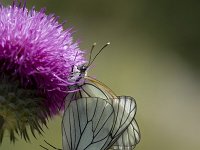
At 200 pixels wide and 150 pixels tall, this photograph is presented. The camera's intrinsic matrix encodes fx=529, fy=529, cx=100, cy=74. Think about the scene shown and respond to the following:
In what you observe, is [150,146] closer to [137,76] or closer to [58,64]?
[137,76]

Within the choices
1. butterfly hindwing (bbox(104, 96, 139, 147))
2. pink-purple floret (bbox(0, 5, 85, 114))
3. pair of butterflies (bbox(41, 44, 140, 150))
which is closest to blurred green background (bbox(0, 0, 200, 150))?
pink-purple floret (bbox(0, 5, 85, 114))

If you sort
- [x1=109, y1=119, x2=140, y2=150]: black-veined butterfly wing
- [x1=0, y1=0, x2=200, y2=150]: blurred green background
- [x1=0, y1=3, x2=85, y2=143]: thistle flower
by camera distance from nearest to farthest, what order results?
[x1=0, y1=3, x2=85, y2=143]: thistle flower, [x1=109, y1=119, x2=140, y2=150]: black-veined butterfly wing, [x1=0, y1=0, x2=200, y2=150]: blurred green background

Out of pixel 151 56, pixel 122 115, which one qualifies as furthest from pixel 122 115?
pixel 151 56

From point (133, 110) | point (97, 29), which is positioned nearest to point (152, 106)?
point (97, 29)

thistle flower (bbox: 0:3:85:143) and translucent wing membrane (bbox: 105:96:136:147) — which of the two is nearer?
thistle flower (bbox: 0:3:85:143)

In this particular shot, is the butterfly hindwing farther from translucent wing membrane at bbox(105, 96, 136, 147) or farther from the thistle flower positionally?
the thistle flower

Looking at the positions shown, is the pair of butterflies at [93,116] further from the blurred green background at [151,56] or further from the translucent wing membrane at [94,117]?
the blurred green background at [151,56]

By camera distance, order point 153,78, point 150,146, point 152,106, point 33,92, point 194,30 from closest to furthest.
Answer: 1. point 33,92
2. point 150,146
3. point 152,106
4. point 153,78
5. point 194,30
